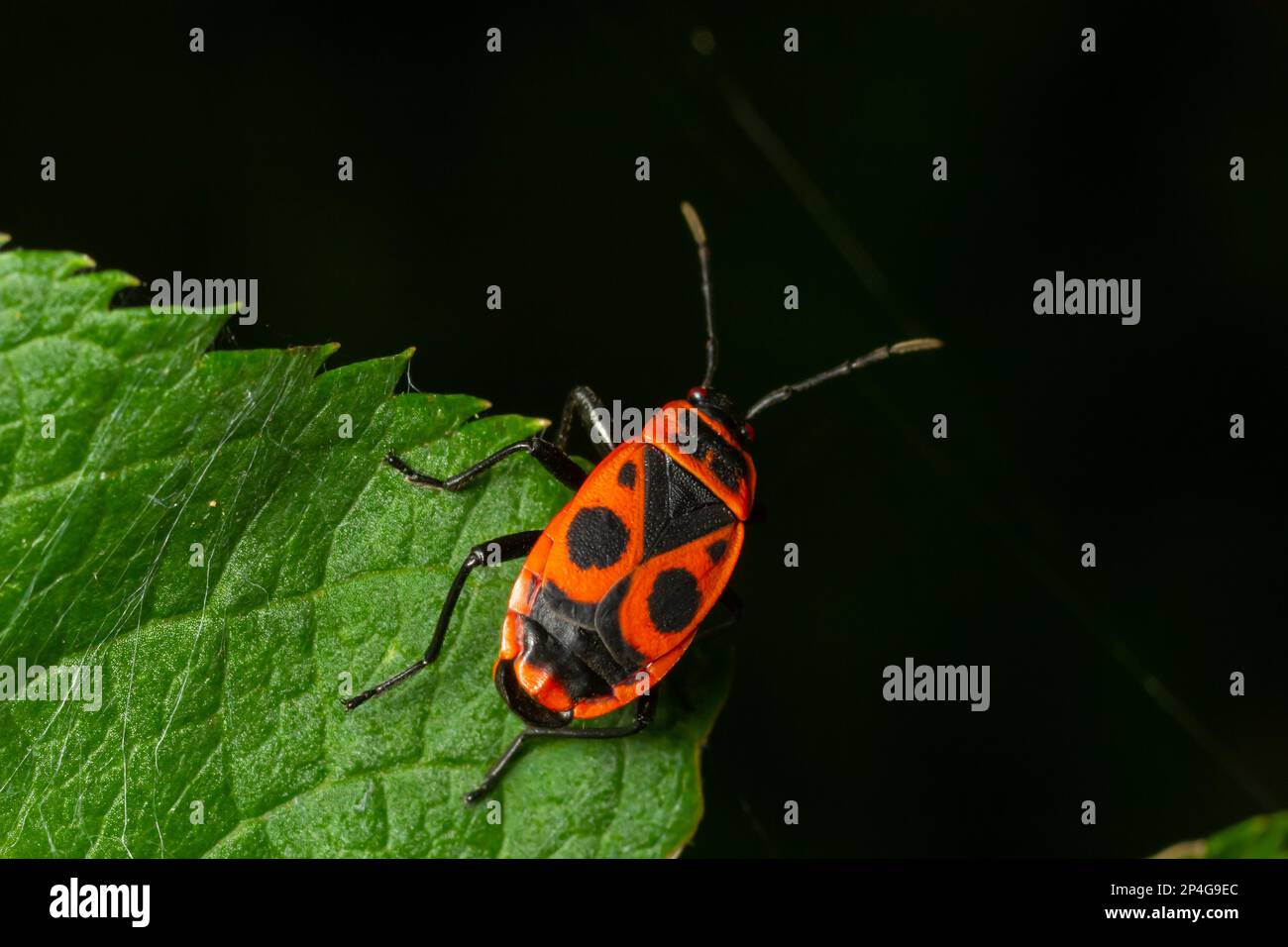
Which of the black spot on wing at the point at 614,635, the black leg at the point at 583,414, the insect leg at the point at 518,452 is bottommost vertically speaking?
the black spot on wing at the point at 614,635

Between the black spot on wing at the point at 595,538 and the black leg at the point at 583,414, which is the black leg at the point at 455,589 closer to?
the black spot on wing at the point at 595,538

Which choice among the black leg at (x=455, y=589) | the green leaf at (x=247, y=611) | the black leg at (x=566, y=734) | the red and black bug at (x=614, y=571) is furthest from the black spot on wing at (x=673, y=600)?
the black leg at (x=455, y=589)

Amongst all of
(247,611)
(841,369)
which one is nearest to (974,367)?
(841,369)

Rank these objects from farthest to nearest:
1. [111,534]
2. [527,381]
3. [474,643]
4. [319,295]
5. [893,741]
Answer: [893,741], [527,381], [319,295], [474,643], [111,534]

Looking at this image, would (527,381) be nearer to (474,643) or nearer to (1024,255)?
(474,643)

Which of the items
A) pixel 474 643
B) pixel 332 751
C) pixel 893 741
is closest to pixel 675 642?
pixel 474 643

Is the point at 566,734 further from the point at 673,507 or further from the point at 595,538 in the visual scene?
the point at 673,507
